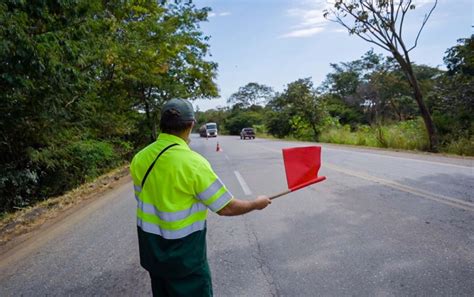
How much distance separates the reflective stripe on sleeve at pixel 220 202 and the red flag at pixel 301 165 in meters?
0.87

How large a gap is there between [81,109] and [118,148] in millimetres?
7532

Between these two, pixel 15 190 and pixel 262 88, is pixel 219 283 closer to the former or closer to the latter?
pixel 15 190

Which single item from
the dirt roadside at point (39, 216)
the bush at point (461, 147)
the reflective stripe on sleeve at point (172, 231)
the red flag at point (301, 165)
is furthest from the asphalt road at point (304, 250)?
the bush at point (461, 147)

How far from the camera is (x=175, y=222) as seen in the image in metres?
2.01

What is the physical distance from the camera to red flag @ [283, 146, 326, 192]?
280cm

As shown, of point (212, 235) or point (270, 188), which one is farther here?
point (270, 188)

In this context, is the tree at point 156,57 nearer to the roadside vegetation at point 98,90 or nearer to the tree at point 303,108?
the roadside vegetation at point 98,90

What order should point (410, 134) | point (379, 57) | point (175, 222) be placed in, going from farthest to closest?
point (379, 57) → point (410, 134) → point (175, 222)

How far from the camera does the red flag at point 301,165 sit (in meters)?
2.80

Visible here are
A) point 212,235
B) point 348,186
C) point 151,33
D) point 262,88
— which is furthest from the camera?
point 262,88

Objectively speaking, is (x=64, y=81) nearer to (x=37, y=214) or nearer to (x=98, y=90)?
(x=37, y=214)

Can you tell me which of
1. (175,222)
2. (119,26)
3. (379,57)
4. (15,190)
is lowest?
(15,190)

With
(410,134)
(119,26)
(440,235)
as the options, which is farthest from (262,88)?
(440,235)

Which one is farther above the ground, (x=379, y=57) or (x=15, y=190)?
(x=379, y=57)
